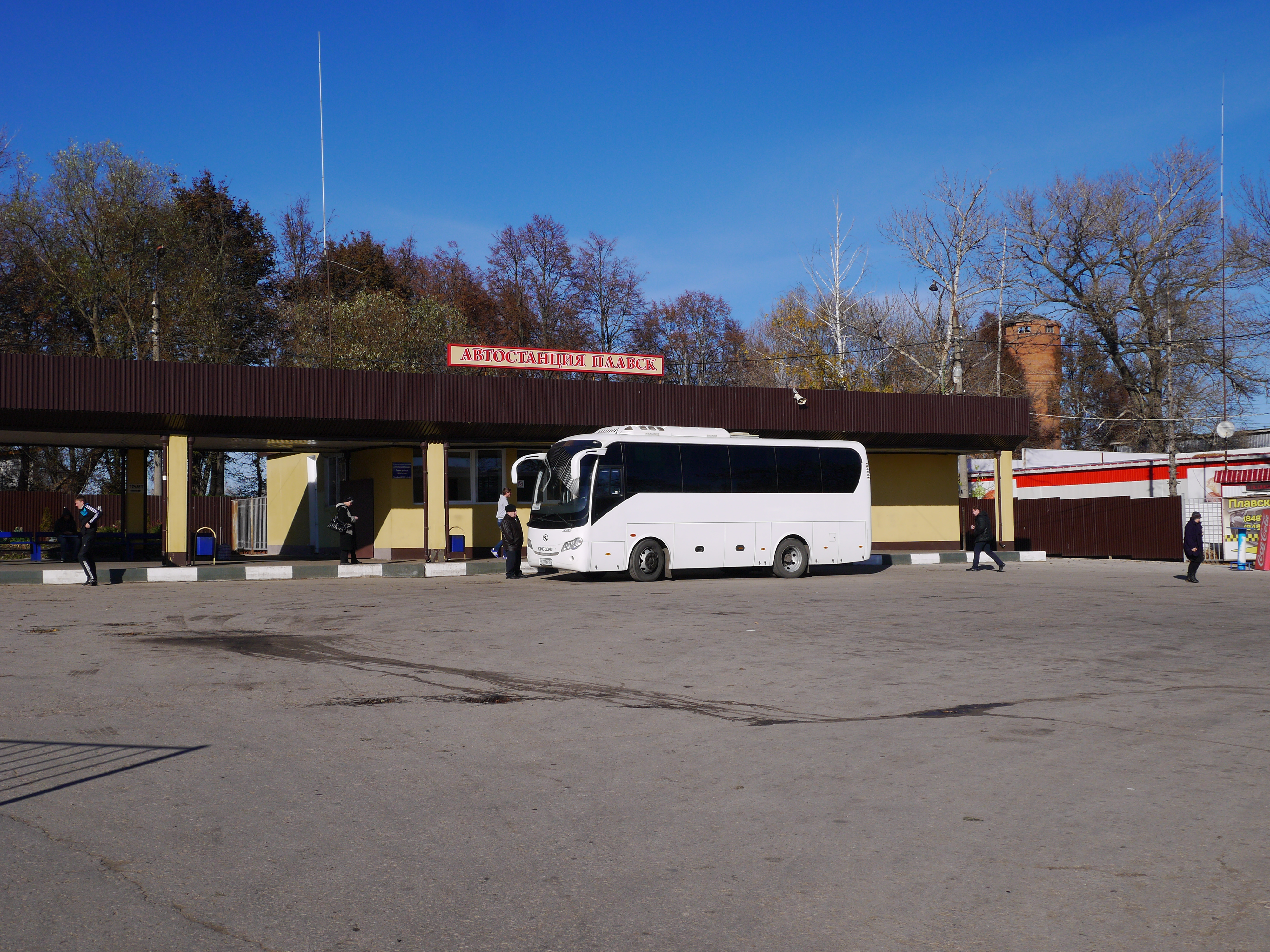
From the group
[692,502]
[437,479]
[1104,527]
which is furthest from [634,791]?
[1104,527]

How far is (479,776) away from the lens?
Result: 6.66m

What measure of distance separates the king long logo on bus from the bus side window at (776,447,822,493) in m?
5.52

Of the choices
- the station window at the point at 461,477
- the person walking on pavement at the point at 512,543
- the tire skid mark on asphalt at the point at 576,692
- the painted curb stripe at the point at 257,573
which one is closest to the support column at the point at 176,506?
the painted curb stripe at the point at 257,573

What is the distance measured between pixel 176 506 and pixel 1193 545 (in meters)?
23.2

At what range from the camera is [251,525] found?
1624 inches

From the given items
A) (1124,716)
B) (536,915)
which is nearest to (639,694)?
(1124,716)

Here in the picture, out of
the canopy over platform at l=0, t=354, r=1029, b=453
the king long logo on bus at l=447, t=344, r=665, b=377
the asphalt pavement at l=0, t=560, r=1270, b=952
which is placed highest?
Result: the king long logo on bus at l=447, t=344, r=665, b=377

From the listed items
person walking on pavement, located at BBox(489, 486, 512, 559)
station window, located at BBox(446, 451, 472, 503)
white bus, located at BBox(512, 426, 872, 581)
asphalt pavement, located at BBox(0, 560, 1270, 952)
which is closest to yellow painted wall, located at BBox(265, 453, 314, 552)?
station window, located at BBox(446, 451, 472, 503)

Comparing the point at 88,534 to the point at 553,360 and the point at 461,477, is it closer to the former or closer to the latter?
the point at 461,477

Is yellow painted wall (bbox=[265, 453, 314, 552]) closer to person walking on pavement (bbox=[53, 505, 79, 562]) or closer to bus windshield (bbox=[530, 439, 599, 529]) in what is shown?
person walking on pavement (bbox=[53, 505, 79, 562])

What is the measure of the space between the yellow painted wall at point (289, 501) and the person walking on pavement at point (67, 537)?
23.2ft

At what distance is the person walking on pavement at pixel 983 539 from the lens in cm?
2702

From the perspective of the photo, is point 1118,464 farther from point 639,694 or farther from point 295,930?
point 295,930

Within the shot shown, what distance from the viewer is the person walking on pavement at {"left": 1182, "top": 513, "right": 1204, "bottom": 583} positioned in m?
23.4
